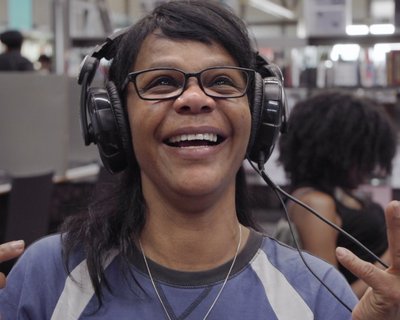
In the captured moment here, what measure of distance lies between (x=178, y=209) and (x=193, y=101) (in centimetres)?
18

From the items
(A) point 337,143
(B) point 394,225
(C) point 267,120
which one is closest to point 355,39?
(A) point 337,143

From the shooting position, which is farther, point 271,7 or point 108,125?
point 271,7

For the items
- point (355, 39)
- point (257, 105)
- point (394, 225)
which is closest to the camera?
point (394, 225)

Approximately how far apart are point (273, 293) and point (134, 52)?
0.45m

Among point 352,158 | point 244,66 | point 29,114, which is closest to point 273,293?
point 244,66

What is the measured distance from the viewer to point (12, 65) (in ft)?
18.9

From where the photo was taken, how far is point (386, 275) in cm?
86

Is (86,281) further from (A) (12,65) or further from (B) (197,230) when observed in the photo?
(A) (12,65)

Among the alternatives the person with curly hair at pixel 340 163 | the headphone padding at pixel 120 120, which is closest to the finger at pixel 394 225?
the headphone padding at pixel 120 120

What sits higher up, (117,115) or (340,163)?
(117,115)

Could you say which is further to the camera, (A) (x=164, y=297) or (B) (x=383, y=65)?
(B) (x=383, y=65)

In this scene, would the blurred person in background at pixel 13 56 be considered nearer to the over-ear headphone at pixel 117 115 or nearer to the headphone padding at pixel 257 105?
the over-ear headphone at pixel 117 115

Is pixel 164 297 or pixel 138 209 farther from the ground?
pixel 138 209

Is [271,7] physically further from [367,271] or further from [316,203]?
[367,271]
